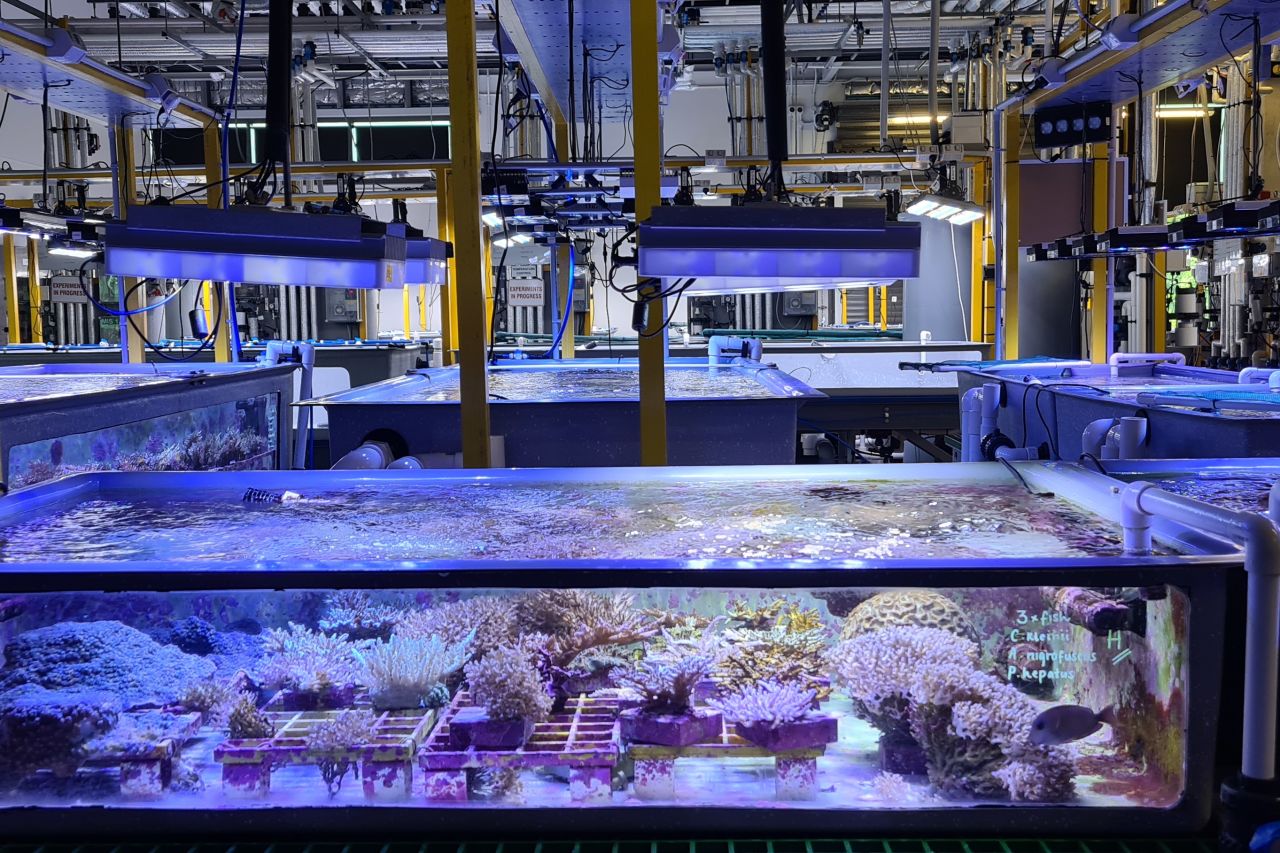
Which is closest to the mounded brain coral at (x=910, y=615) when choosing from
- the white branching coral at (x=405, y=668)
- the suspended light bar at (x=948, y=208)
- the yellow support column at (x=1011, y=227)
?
the white branching coral at (x=405, y=668)

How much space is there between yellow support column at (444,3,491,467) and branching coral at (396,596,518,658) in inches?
79.8

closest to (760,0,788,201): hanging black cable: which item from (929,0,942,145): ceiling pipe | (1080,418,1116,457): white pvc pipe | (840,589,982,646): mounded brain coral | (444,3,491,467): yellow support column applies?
(444,3,491,467): yellow support column

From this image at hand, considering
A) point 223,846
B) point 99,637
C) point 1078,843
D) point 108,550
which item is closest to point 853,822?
point 1078,843

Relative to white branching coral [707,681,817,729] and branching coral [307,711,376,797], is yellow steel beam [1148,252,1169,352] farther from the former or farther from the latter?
branching coral [307,711,376,797]

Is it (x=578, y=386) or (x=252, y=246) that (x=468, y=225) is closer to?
(x=252, y=246)

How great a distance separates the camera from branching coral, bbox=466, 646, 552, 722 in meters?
1.83

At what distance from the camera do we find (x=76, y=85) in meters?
5.96

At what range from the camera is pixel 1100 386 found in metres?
5.25

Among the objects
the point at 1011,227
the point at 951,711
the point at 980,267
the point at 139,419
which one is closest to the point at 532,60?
the point at 139,419

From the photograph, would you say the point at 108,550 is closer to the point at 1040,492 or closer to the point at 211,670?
the point at 211,670

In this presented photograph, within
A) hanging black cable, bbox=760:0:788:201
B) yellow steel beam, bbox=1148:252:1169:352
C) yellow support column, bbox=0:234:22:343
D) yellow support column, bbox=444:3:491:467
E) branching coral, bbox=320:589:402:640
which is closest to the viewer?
branching coral, bbox=320:589:402:640

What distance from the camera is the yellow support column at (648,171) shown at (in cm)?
376

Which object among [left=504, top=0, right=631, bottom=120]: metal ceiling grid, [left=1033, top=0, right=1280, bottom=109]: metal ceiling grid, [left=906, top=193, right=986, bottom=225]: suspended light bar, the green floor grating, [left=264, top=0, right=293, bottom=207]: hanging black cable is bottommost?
the green floor grating

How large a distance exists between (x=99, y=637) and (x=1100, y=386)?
15.2 feet
